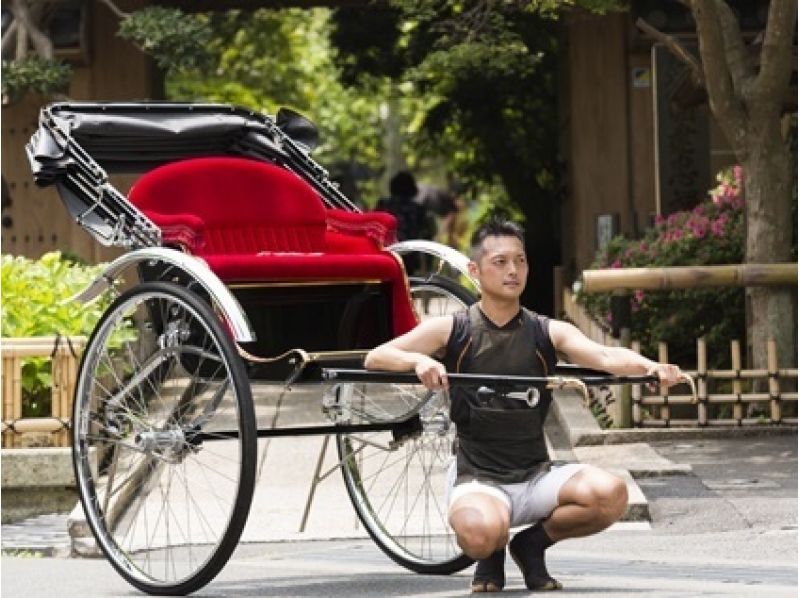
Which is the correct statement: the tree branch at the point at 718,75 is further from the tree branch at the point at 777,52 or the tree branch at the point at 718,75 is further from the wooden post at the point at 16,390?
the wooden post at the point at 16,390

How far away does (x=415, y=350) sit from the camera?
7328 millimetres

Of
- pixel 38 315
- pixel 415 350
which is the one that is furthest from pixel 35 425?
pixel 415 350

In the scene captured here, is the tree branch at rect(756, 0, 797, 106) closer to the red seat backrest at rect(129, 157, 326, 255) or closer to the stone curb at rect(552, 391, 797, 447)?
the stone curb at rect(552, 391, 797, 447)

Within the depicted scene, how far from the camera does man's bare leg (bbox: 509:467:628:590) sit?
716 cm

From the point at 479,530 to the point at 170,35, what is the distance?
11973 millimetres

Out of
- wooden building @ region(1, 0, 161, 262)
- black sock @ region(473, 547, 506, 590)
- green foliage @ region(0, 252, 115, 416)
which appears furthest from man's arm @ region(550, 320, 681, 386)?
wooden building @ region(1, 0, 161, 262)

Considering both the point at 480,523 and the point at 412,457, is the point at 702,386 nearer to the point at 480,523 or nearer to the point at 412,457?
the point at 412,457

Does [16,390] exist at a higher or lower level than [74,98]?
lower

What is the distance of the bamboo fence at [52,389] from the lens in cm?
1155

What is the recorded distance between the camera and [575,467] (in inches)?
285

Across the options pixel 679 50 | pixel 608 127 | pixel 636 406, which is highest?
pixel 608 127

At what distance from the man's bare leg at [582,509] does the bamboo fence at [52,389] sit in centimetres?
481

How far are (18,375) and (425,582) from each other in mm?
4181

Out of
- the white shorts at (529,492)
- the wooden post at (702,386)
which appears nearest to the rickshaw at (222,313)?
the white shorts at (529,492)
